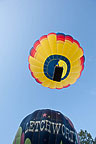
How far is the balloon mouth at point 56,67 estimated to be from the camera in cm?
974


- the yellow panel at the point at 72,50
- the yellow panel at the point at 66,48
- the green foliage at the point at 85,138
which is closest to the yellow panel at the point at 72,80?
the yellow panel at the point at 72,50

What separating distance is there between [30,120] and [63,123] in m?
2.21

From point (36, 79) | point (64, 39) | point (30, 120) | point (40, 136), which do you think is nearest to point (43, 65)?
point (36, 79)

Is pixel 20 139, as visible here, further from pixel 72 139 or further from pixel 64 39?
pixel 64 39

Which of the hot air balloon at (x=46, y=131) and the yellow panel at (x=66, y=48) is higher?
the yellow panel at (x=66, y=48)

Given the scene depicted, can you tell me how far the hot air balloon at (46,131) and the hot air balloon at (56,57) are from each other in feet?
8.64

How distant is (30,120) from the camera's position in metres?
9.59

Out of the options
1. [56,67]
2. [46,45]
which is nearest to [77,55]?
[56,67]

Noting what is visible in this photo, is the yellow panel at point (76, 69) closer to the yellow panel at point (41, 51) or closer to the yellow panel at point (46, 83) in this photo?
the yellow panel at point (46, 83)

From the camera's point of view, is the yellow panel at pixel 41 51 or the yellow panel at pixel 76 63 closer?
the yellow panel at pixel 41 51

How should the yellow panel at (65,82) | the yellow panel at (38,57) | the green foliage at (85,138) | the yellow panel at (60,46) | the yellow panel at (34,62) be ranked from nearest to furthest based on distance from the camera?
the yellow panel at (60,46), the yellow panel at (38,57), the yellow panel at (34,62), the yellow panel at (65,82), the green foliage at (85,138)

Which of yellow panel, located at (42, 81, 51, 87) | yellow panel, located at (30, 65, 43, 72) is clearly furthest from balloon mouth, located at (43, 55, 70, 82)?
yellow panel, located at (42, 81, 51, 87)

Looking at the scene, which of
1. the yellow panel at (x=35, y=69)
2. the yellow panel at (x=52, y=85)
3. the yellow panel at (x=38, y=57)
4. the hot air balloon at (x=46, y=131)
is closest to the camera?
the hot air balloon at (x=46, y=131)

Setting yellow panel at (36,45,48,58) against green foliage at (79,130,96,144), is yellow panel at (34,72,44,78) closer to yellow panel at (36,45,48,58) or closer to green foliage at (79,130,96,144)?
yellow panel at (36,45,48,58)
